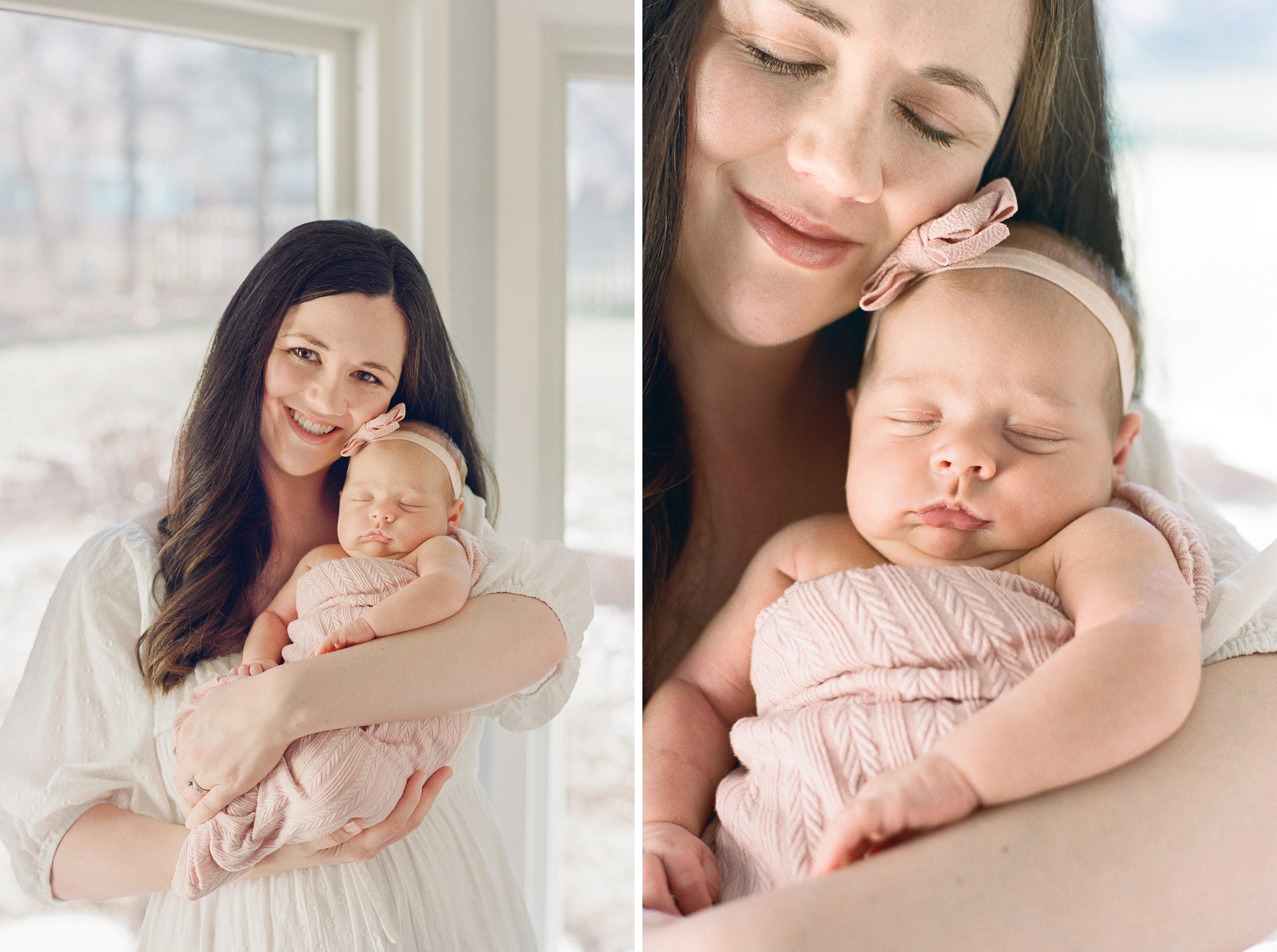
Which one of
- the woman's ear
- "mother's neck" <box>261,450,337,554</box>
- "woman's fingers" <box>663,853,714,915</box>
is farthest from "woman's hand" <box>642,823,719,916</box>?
the woman's ear

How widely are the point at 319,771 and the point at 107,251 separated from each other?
574 millimetres

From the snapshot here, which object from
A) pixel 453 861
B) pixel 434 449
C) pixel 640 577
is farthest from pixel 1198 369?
pixel 453 861

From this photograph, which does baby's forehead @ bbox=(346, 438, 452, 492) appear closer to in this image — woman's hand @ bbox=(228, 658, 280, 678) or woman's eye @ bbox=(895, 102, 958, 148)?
woman's hand @ bbox=(228, 658, 280, 678)

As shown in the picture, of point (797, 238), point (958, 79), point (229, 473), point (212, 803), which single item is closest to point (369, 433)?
point (229, 473)

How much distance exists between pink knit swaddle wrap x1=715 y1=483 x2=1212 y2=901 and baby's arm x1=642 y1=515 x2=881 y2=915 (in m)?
0.04

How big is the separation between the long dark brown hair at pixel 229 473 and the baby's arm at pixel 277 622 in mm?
15

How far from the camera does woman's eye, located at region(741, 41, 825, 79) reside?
0.98 meters

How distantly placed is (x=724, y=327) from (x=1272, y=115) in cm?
64

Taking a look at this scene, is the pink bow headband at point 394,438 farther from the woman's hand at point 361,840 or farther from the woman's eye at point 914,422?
the woman's eye at point 914,422

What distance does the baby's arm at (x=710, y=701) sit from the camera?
3.24ft

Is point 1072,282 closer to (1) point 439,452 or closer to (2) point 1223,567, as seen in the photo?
(2) point 1223,567

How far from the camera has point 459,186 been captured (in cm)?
106

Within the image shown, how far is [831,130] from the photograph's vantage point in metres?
0.97

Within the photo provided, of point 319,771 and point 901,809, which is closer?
point 901,809
